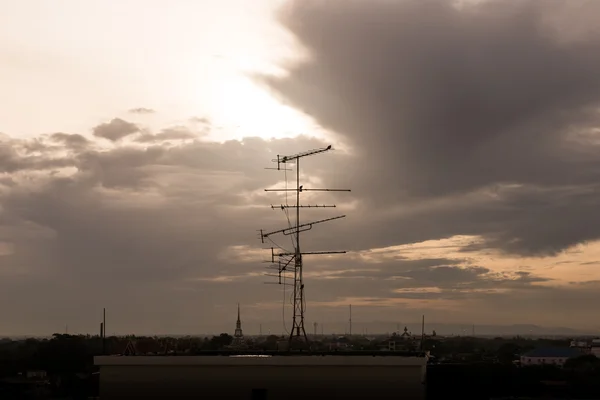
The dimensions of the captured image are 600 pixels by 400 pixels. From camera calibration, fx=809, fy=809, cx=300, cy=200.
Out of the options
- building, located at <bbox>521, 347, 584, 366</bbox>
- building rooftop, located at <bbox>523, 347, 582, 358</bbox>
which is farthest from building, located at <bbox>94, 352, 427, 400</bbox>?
building rooftop, located at <bbox>523, 347, 582, 358</bbox>

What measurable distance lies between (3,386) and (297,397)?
154 ft

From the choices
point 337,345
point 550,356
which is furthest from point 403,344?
point 550,356

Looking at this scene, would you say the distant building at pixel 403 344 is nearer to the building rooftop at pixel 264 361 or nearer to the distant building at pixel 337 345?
the distant building at pixel 337 345

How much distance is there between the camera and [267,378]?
76.3 ft

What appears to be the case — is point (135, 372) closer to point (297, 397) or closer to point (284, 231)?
point (297, 397)

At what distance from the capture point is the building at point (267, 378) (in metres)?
23.0

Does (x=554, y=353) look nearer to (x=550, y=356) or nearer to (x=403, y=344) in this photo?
Answer: (x=550, y=356)

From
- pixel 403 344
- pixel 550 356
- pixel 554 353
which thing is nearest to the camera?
Answer: pixel 403 344

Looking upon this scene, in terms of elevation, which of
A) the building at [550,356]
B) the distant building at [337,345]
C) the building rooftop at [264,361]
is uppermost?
the building rooftop at [264,361]

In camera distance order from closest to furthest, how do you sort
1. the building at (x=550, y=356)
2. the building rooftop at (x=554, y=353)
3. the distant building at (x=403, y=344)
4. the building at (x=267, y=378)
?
the building at (x=267, y=378)
the distant building at (x=403, y=344)
the building at (x=550, y=356)
the building rooftop at (x=554, y=353)

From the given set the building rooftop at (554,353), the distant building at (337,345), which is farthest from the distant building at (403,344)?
the building rooftop at (554,353)

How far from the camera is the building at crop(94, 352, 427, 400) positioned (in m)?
23.0

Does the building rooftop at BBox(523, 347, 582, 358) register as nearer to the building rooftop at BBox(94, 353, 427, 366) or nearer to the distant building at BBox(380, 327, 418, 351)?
the distant building at BBox(380, 327, 418, 351)

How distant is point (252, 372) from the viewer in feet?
76.7
